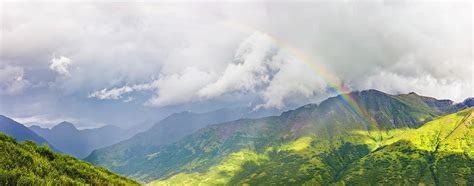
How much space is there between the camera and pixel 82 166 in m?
109

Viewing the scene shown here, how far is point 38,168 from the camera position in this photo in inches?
3305

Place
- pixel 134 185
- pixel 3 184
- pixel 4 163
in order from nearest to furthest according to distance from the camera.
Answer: pixel 3 184 → pixel 4 163 → pixel 134 185

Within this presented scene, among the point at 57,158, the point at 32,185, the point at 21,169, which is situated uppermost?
the point at 57,158

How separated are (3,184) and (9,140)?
111 ft

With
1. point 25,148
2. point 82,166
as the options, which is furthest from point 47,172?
point 82,166

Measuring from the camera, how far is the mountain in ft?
236

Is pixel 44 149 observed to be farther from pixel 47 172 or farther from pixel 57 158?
pixel 47 172

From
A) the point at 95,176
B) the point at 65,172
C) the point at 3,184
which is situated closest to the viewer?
the point at 3,184

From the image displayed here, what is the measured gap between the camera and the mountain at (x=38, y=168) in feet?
236

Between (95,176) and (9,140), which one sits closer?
(9,140)

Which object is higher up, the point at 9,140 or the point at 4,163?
the point at 9,140

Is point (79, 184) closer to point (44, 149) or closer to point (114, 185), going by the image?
point (114, 185)

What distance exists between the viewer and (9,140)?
96.6m

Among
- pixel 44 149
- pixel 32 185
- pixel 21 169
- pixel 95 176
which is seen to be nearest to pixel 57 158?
pixel 44 149
